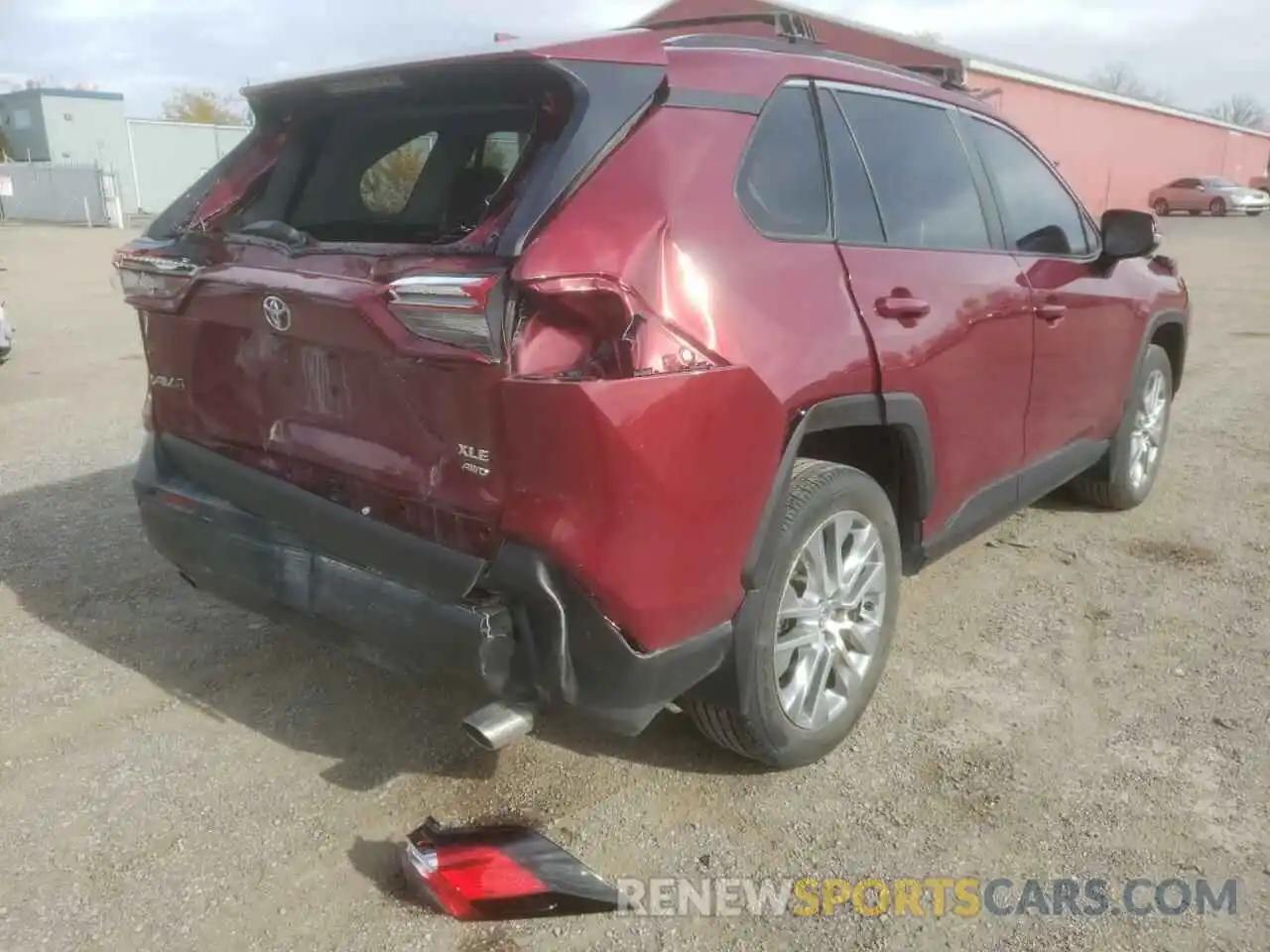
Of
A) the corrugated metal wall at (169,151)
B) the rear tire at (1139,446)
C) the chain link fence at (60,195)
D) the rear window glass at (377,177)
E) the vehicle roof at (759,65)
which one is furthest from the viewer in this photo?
the corrugated metal wall at (169,151)

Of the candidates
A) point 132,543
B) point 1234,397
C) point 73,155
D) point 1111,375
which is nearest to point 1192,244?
point 1234,397

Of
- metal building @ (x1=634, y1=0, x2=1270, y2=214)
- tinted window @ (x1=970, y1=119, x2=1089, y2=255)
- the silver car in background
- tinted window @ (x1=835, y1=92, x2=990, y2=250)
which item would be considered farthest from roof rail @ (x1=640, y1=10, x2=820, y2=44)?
the silver car in background

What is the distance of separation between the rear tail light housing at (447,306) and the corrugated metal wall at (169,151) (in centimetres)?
4685

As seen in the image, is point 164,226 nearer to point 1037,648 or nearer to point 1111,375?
point 1037,648

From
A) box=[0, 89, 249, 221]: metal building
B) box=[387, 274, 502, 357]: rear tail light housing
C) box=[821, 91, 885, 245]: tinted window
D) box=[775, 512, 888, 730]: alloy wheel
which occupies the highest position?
box=[821, 91, 885, 245]: tinted window

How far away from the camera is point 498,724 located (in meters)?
2.41

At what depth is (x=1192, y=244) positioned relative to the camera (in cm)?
2466

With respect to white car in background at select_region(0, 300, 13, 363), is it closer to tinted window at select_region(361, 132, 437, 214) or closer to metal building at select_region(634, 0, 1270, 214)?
tinted window at select_region(361, 132, 437, 214)

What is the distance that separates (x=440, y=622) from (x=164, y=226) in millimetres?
1612

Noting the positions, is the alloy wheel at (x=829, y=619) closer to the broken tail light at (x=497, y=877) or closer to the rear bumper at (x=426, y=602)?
the rear bumper at (x=426, y=602)

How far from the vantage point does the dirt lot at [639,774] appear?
244cm

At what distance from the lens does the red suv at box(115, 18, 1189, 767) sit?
2258 mm

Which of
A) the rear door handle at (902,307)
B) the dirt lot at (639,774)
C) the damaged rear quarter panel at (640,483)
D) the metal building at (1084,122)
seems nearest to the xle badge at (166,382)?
the dirt lot at (639,774)

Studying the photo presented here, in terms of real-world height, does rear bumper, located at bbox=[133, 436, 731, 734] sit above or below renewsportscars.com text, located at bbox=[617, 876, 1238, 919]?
above
